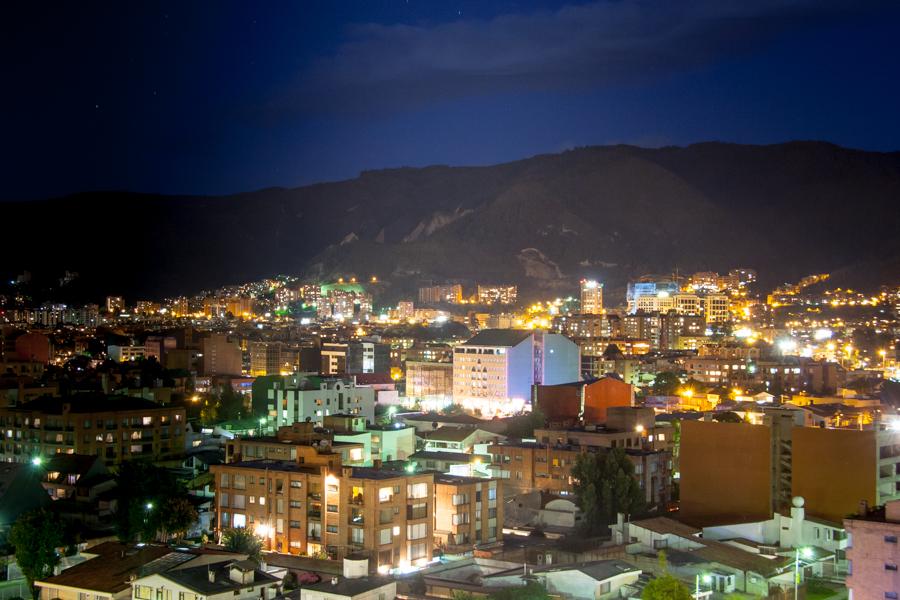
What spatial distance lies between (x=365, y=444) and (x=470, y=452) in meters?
2.33

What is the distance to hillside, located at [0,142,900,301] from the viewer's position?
82750mm

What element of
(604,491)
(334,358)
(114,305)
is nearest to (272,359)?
(334,358)

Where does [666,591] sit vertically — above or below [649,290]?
below

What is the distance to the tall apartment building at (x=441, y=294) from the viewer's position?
7362 centimetres

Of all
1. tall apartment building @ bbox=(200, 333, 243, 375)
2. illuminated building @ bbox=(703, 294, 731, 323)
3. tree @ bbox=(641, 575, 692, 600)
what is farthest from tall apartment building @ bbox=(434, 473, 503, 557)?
illuminated building @ bbox=(703, 294, 731, 323)

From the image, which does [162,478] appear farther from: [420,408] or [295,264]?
[295,264]

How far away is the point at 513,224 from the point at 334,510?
75782 millimetres

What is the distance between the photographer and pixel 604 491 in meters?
14.4

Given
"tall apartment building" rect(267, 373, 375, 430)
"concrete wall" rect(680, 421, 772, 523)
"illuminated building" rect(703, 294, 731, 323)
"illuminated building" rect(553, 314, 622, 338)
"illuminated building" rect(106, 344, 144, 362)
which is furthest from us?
"illuminated building" rect(703, 294, 731, 323)

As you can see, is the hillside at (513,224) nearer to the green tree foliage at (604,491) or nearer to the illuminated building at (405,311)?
the illuminated building at (405,311)

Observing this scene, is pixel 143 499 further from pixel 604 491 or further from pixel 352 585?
pixel 604 491

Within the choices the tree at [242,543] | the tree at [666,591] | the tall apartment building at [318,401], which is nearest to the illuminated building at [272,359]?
the tall apartment building at [318,401]

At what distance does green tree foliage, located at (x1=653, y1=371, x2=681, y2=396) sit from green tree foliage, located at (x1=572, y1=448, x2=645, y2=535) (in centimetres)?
1580

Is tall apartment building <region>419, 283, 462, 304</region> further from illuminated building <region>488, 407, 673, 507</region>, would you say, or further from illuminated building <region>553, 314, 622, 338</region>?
illuminated building <region>488, 407, 673, 507</region>
